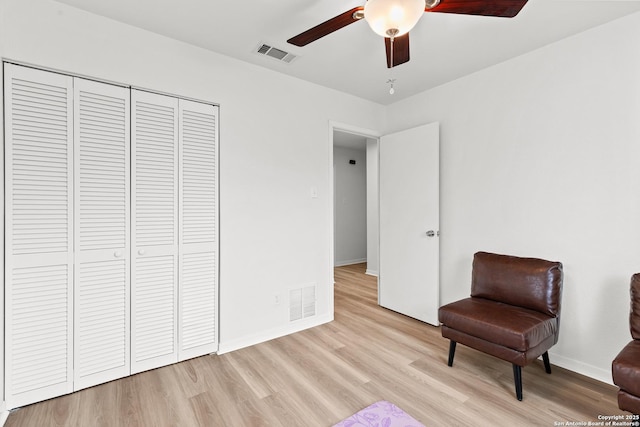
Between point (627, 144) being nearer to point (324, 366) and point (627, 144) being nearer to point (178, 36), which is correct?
point (324, 366)

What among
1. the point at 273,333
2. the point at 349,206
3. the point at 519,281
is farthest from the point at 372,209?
the point at 519,281

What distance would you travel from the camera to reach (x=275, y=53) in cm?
254

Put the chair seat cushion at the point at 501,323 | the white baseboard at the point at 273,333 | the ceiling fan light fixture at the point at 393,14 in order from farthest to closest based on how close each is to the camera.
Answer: the white baseboard at the point at 273,333
the chair seat cushion at the point at 501,323
the ceiling fan light fixture at the point at 393,14

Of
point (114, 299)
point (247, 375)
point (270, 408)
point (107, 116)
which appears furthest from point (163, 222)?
point (270, 408)

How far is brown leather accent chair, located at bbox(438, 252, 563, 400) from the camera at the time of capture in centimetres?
193

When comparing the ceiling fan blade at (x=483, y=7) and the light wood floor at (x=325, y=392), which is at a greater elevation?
the ceiling fan blade at (x=483, y=7)

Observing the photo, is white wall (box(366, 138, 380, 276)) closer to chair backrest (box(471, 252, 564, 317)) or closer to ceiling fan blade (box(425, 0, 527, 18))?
chair backrest (box(471, 252, 564, 317))

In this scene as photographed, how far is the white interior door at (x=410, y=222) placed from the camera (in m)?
3.15

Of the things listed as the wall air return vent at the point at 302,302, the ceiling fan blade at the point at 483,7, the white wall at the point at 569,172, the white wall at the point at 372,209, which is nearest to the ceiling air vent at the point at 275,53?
the ceiling fan blade at the point at 483,7

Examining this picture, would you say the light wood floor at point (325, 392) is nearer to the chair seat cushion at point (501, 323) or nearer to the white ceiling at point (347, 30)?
the chair seat cushion at point (501, 323)

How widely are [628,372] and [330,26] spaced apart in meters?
2.26

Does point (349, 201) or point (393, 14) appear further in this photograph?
point (349, 201)

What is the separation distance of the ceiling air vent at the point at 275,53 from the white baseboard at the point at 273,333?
7.99ft

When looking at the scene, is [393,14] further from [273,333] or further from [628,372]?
[273,333]
